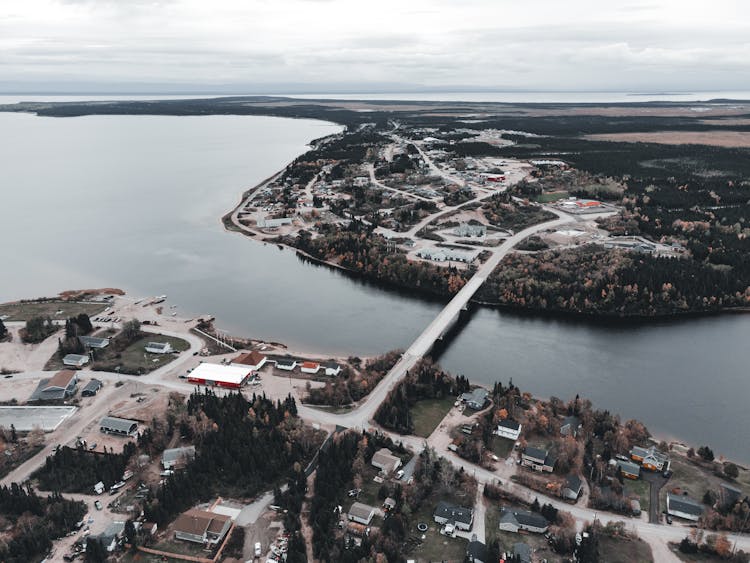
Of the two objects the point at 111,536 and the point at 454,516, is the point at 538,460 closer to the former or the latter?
the point at 454,516

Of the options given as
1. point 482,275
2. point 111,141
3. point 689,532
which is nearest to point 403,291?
point 482,275

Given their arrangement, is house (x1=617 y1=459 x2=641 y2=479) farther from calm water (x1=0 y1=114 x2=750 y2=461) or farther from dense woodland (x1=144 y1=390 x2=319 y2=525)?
dense woodland (x1=144 y1=390 x2=319 y2=525)

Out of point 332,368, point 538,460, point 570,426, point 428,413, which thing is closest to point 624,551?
point 538,460

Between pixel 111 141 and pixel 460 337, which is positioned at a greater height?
pixel 111 141

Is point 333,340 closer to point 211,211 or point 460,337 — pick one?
point 460,337

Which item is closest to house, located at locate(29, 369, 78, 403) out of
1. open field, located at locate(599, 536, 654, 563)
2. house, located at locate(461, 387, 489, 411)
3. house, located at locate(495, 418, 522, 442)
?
house, located at locate(461, 387, 489, 411)

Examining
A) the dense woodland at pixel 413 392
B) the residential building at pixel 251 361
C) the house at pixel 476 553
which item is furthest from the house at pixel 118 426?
the house at pixel 476 553
